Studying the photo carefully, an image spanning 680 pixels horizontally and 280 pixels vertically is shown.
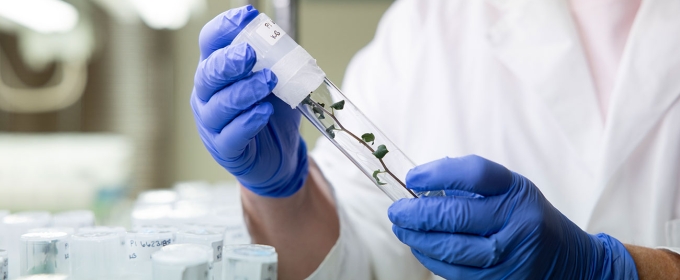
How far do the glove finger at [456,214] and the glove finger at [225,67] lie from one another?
38 cm

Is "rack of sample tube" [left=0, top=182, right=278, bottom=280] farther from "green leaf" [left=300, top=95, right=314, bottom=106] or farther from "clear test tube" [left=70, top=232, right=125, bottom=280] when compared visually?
"green leaf" [left=300, top=95, right=314, bottom=106]

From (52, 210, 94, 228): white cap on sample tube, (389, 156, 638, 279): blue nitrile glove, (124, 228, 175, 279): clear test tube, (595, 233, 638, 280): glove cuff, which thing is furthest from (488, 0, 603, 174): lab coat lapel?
(52, 210, 94, 228): white cap on sample tube

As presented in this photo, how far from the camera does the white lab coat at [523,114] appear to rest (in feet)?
4.21

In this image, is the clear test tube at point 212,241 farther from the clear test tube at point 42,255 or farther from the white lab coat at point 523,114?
the white lab coat at point 523,114

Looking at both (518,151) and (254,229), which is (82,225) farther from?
(518,151)

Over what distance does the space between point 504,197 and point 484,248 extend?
99mm

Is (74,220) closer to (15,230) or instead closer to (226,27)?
(15,230)

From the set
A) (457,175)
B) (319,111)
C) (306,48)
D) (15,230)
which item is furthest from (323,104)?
(306,48)

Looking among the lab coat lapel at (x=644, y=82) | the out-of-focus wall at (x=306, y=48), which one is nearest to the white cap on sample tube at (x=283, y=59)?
the lab coat lapel at (x=644, y=82)

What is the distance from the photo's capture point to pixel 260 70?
3.16 feet

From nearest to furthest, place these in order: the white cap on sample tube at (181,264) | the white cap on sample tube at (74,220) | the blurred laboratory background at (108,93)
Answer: the white cap on sample tube at (181,264)
the white cap on sample tube at (74,220)
the blurred laboratory background at (108,93)

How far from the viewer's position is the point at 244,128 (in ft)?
3.13

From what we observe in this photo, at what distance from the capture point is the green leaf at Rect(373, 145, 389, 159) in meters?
1.01

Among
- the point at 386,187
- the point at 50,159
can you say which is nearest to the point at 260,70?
the point at 386,187
